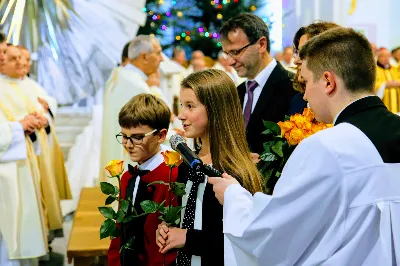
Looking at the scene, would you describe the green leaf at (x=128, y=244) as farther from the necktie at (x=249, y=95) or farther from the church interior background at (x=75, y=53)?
the church interior background at (x=75, y=53)

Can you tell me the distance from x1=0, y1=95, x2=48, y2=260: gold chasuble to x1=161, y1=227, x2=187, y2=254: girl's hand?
293cm

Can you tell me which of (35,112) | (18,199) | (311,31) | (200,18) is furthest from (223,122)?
(200,18)

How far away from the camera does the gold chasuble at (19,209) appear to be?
16.7 ft

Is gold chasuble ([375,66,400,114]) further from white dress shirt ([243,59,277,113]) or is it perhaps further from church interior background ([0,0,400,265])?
white dress shirt ([243,59,277,113])

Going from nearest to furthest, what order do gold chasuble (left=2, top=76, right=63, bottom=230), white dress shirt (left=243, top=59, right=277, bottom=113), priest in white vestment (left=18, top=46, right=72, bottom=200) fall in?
white dress shirt (left=243, top=59, right=277, bottom=113) < gold chasuble (left=2, top=76, right=63, bottom=230) < priest in white vestment (left=18, top=46, right=72, bottom=200)

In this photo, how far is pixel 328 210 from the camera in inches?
67.8

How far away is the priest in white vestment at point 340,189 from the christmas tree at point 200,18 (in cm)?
1217

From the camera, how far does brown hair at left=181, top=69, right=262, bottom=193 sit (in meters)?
2.55

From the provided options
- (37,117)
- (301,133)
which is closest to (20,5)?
(37,117)

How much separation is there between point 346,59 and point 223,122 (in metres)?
0.85

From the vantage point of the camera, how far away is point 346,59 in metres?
1.82

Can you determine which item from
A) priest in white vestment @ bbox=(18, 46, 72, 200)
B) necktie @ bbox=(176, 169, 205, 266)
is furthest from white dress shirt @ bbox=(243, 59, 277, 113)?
priest in white vestment @ bbox=(18, 46, 72, 200)

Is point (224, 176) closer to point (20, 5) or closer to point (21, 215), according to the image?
point (21, 215)

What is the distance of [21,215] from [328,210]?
388cm
